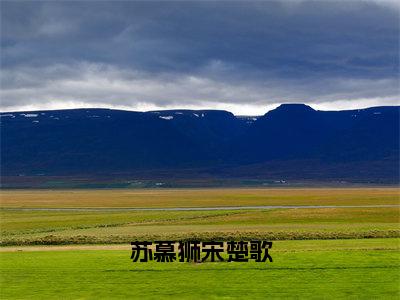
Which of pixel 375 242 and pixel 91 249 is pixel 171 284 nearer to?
pixel 91 249

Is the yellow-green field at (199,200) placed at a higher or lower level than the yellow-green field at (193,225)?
lower

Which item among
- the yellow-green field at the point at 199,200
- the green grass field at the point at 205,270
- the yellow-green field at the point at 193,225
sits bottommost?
the yellow-green field at the point at 199,200

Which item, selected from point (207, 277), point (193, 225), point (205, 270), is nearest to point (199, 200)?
point (193, 225)

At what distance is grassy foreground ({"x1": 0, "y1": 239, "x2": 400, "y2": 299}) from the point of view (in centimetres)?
2681

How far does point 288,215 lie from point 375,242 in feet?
112

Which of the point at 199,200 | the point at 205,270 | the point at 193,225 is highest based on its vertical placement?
the point at 205,270

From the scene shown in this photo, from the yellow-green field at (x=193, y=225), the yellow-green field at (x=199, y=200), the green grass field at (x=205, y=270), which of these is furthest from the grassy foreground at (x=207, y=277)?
the yellow-green field at (x=199, y=200)

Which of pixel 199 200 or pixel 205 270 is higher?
pixel 205 270

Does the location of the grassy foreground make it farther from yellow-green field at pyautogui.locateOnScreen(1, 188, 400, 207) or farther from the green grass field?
yellow-green field at pyautogui.locateOnScreen(1, 188, 400, 207)

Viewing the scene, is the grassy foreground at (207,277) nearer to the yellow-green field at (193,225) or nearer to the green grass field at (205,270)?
the green grass field at (205,270)

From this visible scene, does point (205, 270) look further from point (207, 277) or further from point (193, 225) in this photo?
point (193, 225)

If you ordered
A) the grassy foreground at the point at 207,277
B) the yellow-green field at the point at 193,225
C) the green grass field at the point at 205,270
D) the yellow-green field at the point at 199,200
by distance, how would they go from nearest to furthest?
the grassy foreground at the point at 207,277, the green grass field at the point at 205,270, the yellow-green field at the point at 193,225, the yellow-green field at the point at 199,200

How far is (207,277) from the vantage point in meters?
30.4

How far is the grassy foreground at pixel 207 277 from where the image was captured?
88.0ft
